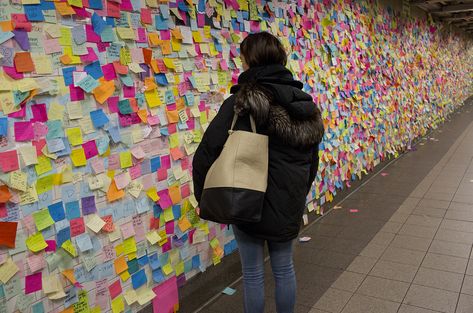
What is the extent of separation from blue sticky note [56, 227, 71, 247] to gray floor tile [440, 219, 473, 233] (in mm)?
2973

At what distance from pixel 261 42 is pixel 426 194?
340cm

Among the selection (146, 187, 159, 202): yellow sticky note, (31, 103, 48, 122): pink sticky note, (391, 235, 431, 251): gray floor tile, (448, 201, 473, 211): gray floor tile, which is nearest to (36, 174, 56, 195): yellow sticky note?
(31, 103, 48, 122): pink sticky note

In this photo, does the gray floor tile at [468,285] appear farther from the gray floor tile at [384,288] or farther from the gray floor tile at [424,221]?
the gray floor tile at [424,221]

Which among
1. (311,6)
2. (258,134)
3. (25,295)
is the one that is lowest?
(25,295)

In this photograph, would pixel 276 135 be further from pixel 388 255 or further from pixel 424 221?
pixel 424 221

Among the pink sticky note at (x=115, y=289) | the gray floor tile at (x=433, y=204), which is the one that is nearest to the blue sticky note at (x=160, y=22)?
the pink sticky note at (x=115, y=289)

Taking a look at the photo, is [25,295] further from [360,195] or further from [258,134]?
[360,195]

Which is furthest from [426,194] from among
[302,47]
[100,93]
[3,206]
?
[3,206]

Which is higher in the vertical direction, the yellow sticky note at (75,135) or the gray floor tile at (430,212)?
the yellow sticky note at (75,135)

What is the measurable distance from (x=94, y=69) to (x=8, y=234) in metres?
0.75

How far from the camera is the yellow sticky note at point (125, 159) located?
1997 millimetres

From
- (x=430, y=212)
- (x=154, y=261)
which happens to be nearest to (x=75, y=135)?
(x=154, y=261)

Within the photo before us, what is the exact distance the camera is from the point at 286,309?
1964mm

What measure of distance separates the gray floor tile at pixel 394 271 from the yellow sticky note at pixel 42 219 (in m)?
2.04
